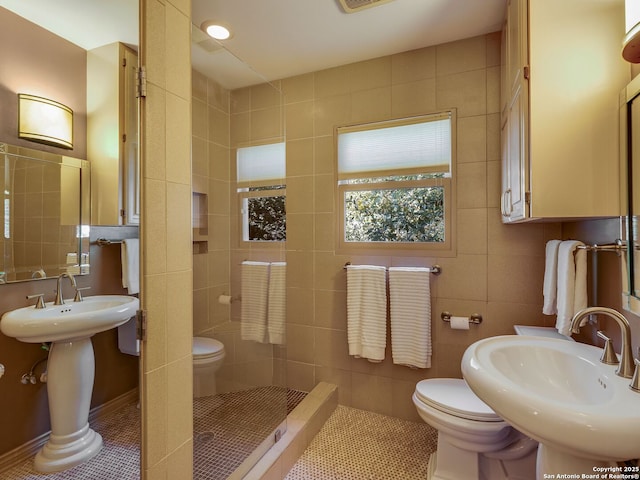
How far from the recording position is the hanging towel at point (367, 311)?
82.7 inches

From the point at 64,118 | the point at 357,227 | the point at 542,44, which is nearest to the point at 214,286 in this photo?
the point at 64,118

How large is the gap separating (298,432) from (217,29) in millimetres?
2369

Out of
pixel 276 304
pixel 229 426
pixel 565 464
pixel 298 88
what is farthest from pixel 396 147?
pixel 229 426

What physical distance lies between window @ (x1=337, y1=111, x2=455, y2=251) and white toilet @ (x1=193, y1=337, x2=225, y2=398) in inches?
45.7

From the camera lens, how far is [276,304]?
1.96 meters

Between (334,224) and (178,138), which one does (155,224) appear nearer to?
(178,138)

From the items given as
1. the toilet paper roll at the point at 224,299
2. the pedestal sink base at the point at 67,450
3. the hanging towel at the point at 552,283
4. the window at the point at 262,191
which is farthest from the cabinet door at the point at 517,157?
the pedestal sink base at the point at 67,450

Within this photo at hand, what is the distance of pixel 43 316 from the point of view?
827 millimetres

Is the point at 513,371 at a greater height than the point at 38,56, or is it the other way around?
the point at 38,56

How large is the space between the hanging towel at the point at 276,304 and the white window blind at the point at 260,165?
1.68ft

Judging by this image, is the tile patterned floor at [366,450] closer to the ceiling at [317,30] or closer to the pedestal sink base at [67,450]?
the pedestal sink base at [67,450]

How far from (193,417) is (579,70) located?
78.4 inches

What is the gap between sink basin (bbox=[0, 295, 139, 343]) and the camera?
78 cm

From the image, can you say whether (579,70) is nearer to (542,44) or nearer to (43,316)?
(542,44)
